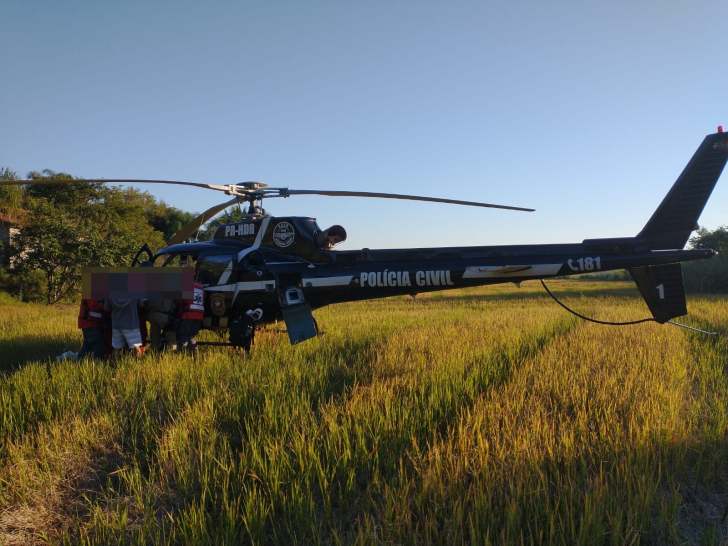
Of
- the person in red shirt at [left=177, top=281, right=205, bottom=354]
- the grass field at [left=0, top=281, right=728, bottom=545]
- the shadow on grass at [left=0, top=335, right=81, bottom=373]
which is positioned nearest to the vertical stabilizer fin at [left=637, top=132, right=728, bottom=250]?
the grass field at [left=0, top=281, right=728, bottom=545]

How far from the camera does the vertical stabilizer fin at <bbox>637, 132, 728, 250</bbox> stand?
5.25 meters

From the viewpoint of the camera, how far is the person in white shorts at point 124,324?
241 inches

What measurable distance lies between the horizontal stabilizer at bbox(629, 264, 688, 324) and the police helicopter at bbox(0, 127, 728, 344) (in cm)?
1

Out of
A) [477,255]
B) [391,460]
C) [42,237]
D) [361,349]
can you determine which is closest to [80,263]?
[42,237]

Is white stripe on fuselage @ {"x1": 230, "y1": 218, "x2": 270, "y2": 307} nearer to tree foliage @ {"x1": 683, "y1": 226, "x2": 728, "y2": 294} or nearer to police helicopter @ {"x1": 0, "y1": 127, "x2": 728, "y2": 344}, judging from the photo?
police helicopter @ {"x1": 0, "y1": 127, "x2": 728, "y2": 344}

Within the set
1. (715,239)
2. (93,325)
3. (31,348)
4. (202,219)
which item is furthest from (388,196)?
(715,239)

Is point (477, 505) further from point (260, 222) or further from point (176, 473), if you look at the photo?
point (260, 222)

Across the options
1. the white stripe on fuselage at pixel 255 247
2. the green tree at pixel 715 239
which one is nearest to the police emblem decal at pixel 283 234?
the white stripe on fuselage at pixel 255 247

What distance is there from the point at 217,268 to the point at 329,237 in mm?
1849

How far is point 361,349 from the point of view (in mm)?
7035

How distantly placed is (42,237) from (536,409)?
80.7 feet

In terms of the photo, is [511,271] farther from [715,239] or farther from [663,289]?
[715,239]

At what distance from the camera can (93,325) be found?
6273 mm

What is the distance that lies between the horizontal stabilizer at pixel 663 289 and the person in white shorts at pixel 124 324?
656cm
